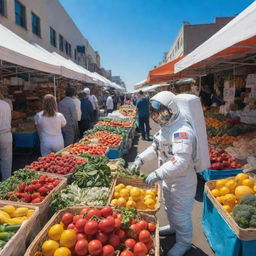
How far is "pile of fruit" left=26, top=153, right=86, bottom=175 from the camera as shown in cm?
390

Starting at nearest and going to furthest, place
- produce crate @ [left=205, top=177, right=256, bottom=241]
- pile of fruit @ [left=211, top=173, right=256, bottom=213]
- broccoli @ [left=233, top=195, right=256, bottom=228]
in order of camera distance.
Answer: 1. produce crate @ [left=205, top=177, right=256, bottom=241]
2. broccoli @ [left=233, top=195, right=256, bottom=228]
3. pile of fruit @ [left=211, top=173, right=256, bottom=213]

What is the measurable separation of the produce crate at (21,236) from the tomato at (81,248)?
0.54 meters

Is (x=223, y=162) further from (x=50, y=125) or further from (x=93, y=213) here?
(x=50, y=125)

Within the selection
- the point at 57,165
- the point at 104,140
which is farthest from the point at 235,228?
the point at 104,140

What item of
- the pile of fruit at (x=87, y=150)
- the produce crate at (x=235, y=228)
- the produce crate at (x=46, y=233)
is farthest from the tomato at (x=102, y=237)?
the pile of fruit at (x=87, y=150)

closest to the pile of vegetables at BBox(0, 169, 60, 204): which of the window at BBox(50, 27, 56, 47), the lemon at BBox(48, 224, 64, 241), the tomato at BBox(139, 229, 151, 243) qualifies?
the lemon at BBox(48, 224, 64, 241)

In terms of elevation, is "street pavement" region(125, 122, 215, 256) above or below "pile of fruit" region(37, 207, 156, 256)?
below

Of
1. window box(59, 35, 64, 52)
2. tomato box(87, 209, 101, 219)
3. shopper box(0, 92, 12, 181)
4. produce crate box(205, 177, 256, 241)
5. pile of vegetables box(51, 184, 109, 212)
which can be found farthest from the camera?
window box(59, 35, 64, 52)

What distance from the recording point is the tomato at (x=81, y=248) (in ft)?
6.56

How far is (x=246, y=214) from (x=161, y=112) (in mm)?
1428

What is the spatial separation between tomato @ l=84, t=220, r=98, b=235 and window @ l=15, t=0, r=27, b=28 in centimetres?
1308

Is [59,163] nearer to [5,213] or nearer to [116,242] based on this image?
[5,213]

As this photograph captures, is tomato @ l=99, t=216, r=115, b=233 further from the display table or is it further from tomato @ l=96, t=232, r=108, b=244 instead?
the display table

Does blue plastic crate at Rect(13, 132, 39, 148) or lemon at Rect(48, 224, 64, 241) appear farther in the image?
blue plastic crate at Rect(13, 132, 39, 148)
